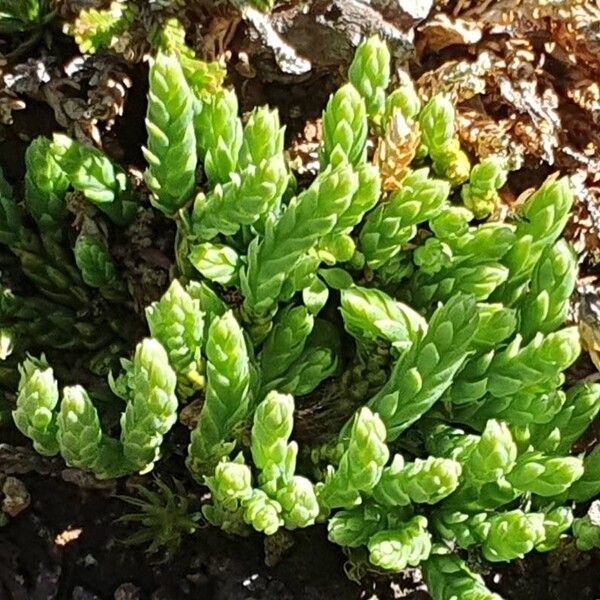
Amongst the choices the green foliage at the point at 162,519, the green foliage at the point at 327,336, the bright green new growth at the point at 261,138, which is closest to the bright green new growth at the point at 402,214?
the green foliage at the point at 327,336

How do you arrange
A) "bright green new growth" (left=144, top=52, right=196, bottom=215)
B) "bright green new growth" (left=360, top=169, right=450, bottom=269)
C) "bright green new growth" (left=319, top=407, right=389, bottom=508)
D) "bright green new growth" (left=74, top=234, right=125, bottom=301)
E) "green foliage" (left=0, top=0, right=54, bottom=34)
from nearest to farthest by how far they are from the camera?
1. "bright green new growth" (left=319, top=407, right=389, bottom=508)
2. "bright green new growth" (left=144, top=52, right=196, bottom=215)
3. "bright green new growth" (left=360, top=169, right=450, bottom=269)
4. "bright green new growth" (left=74, top=234, right=125, bottom=301)
5. "green foliage" (left=0, top=0, right=54, bottom=34)

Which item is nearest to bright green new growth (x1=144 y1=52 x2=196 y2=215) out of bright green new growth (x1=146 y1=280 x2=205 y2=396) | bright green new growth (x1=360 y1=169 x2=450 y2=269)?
bright green new growth (x1=146 y1=280 x2=205 y2=396)

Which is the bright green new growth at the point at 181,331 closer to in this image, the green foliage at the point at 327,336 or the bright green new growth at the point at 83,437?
the green foliage at the point at 327,336

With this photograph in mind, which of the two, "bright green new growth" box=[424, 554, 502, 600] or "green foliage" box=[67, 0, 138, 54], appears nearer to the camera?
"bright green new growth" box=[424, 554, 502, 600]

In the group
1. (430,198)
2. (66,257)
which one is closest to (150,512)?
(66,257)

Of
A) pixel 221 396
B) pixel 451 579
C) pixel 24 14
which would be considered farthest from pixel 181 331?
pixel 24 14

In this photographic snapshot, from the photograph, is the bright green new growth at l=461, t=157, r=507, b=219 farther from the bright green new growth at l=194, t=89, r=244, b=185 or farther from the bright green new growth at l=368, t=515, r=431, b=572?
the bright green new growth at l=368, t=515, r=431, b=572

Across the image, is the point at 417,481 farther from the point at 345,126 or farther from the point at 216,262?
the point at 345,126
